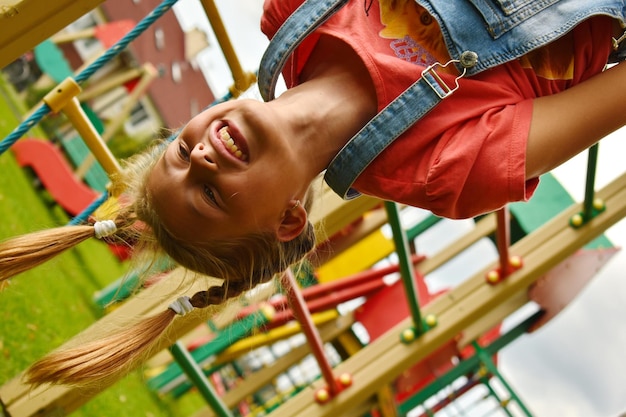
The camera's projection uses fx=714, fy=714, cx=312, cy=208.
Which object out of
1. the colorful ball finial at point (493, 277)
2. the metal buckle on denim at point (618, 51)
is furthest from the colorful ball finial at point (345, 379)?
the metal buckle on denim at point (618, 51)

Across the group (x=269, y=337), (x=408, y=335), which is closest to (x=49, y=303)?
(x=269, y=337)

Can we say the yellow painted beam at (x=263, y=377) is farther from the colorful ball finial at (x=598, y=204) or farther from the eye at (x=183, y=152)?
the eye at (x=183, y=152)

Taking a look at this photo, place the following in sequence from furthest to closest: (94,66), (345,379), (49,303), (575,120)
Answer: (49,303), (345,379), (94,66), (575,120)

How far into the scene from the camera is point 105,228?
1.01m

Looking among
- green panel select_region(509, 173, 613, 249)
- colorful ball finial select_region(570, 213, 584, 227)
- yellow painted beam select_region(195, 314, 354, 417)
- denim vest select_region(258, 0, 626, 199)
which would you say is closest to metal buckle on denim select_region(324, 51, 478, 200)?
denim vest select_region(258, 0, 626, 199)

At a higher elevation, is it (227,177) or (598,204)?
(227,177)

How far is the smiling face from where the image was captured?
0.83 m

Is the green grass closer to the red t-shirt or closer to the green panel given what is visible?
the red t-shirt

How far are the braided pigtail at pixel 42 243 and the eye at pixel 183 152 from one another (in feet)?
0.58

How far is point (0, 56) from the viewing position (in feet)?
3.33

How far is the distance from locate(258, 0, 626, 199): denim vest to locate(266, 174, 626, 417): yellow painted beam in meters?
0.85

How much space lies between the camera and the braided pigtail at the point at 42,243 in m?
0.96

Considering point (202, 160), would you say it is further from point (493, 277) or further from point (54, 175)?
Result: point (54, 175)

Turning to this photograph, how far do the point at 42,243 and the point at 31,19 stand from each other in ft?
1.01
